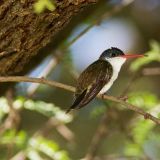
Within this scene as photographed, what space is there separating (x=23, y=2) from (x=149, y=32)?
389 cm

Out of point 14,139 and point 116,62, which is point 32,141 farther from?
point 116,62

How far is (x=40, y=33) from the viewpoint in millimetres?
3357

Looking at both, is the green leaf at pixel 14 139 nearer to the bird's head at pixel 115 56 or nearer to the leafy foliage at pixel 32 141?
the leafy foliage at pixel 32 141

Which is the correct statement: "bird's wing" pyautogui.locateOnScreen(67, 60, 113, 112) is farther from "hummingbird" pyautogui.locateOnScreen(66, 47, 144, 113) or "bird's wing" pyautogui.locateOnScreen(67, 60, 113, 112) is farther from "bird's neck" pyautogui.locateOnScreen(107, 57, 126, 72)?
"bird's neck" pyautogui.locateOnScreen(107, 57, 126, 72)

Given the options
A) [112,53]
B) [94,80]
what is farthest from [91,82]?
[112,53]

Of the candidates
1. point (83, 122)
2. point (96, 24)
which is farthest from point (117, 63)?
point (83, 122)

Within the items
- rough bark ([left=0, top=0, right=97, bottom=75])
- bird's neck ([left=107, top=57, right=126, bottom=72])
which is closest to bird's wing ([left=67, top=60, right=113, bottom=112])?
bird's neck ([left=107, top=57, right=126, bottom=72])


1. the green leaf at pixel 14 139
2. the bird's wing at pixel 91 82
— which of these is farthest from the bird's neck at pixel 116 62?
the green leaf at pixel 14 139

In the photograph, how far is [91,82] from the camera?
13.3ft

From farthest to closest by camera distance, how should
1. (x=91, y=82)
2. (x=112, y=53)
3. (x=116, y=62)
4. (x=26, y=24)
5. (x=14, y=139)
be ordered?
1. (x=112, y=53)
2. (x=116, y=62)
3. (x=14, y=139)
4. (x=91, y=82)
5. (x=26, y=24)

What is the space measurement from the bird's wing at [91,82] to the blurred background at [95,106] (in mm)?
271

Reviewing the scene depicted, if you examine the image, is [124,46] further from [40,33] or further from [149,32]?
[40,33]

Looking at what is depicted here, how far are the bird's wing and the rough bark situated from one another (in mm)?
488

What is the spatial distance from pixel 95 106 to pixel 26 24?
2.47 m
